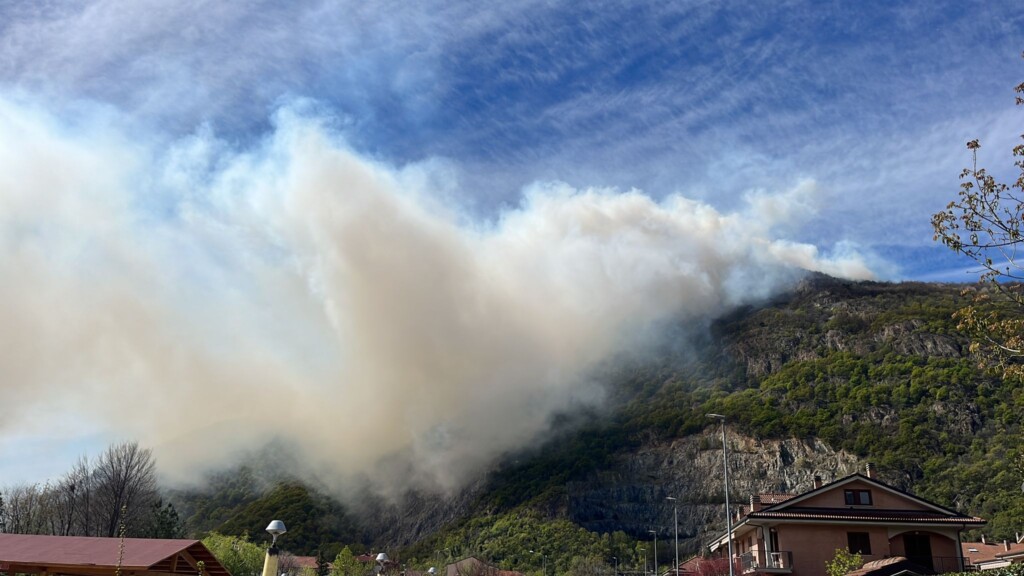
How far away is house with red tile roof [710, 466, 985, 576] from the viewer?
2004 inches

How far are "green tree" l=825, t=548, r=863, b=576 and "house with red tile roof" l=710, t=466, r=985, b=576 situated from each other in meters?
3.44

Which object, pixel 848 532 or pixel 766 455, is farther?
pixel 766 455

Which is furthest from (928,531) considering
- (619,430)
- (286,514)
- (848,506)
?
(286,514)

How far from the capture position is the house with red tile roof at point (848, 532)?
5091cm

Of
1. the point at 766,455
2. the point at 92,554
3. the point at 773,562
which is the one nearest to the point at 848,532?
the point at 773,562

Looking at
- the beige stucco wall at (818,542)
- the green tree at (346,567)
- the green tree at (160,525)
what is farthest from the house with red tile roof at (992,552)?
the green tree at (160,525)

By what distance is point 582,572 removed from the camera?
112 metres

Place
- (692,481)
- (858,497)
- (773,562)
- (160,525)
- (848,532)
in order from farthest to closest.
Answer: (692,481)
(160,525)
(858,497)
(848,532)
(773,562)

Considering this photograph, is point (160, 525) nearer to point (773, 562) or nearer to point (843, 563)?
point (773, 562)

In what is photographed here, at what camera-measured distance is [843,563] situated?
4541 cm

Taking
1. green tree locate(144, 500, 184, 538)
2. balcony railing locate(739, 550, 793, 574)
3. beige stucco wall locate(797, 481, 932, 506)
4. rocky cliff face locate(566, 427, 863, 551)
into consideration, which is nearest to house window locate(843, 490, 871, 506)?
beige stucco wall locate(797, 481, 932, 506)

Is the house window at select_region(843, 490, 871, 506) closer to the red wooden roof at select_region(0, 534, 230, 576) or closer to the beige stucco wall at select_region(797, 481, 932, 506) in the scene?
the beige stucco wall at select_region(797, 481, 932, 506)

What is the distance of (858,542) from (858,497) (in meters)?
3.34

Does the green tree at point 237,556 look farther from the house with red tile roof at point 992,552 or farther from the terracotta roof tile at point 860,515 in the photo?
the house with red tile roof at point 992,552
